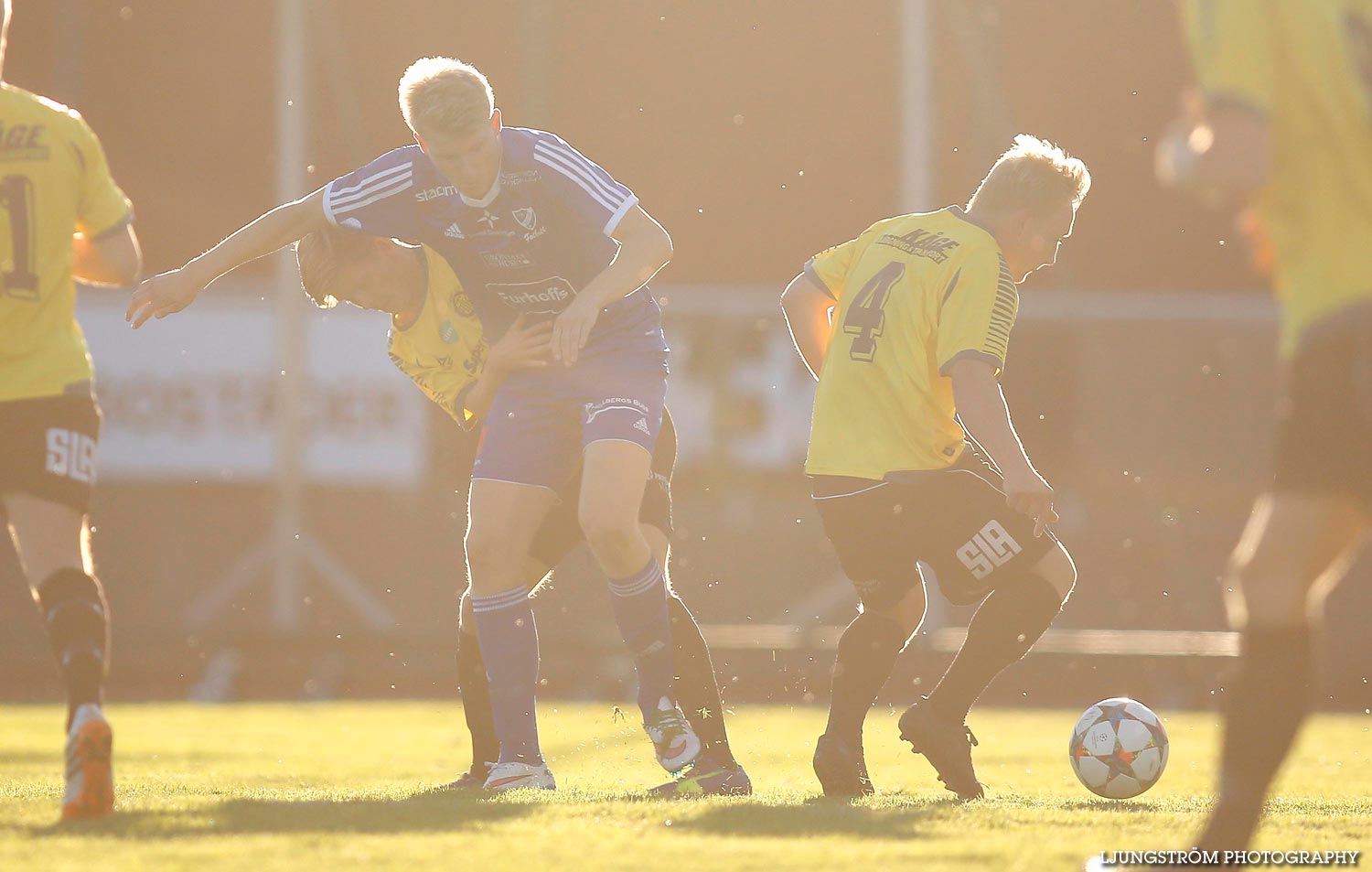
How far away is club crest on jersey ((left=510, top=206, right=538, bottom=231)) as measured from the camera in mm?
5105

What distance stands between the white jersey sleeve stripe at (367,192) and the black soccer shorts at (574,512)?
1.01 meters

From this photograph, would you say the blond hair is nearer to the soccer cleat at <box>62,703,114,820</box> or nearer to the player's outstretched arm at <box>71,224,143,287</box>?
the player's outstretched arm at <box>71,224,143,287</box>

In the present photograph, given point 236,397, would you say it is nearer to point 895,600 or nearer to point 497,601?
point 497,601

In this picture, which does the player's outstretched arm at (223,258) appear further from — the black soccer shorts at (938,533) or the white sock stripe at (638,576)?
the black soccer shorts at (938,533)

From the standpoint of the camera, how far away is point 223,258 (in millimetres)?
4949

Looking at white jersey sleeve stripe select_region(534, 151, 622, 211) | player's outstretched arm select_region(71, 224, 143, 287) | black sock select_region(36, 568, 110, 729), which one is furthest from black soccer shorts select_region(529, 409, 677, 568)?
black sock select_region(36, 568, 110, 729)

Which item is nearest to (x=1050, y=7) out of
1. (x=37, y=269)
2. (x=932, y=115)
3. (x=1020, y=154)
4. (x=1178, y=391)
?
(x=932, y=115)

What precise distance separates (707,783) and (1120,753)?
1.24 m

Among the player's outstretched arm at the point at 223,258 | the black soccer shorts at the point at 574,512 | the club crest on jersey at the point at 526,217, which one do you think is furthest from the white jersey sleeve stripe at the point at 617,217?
the player's outstretched arm at the point at 223,258

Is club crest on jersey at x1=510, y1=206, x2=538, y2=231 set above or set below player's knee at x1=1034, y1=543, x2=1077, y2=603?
above

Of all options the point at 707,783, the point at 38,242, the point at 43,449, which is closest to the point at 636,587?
the point at 707,783

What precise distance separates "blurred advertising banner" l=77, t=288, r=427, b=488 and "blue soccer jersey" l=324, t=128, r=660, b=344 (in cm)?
945

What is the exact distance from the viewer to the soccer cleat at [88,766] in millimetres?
3916

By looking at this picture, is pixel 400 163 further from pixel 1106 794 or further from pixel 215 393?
pixel 215 393
